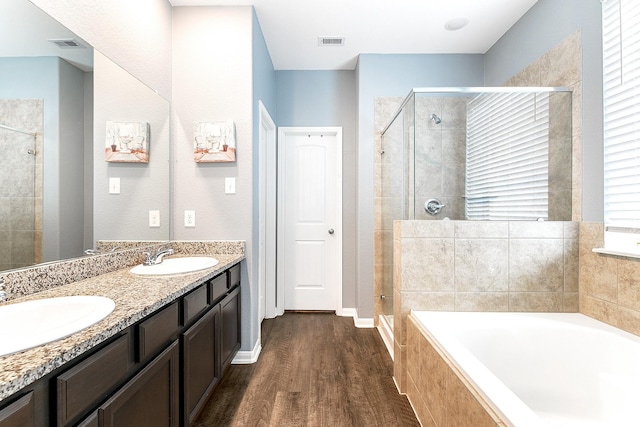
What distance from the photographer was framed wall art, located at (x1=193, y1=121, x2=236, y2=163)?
2.17 metres

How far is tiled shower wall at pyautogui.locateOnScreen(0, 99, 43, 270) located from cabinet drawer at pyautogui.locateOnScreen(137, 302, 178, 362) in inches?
22.1

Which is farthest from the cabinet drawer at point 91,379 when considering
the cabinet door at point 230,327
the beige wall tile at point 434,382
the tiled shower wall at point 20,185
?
the beige wall tile at point 434,382

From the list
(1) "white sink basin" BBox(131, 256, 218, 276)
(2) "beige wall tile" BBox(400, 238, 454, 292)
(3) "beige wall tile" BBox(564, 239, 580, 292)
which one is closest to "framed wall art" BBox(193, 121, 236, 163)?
(1) "white sink basin" BBox(131, 256, 218, 276)

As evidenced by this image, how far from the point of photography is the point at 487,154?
2096 mm

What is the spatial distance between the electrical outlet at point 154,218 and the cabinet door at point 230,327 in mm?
712

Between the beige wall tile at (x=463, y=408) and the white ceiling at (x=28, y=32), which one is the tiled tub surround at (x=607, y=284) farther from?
the white ceiling at (x=28, y=32)

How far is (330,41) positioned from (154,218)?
7.18 ft

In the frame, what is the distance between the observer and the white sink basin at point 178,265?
169 centimetres

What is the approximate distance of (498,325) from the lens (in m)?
1.65

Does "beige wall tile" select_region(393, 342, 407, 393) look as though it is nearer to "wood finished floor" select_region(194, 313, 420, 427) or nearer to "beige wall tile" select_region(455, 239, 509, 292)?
"wood finished floor" select_region(194, 313, 420, 427)

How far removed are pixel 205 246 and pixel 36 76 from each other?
1.32 metres

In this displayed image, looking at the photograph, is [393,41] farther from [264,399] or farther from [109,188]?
[264,399]

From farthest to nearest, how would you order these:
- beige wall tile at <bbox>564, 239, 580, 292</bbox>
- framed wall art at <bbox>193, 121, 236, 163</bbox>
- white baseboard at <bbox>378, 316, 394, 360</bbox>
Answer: white baseboard at <bbox>378, 316, 394, 360</bbox> < framed wall art at <bbox>193, 121, 236, 163</bbox> < beige wall tile at <bbox>564, 239, 580, 292</bbox>

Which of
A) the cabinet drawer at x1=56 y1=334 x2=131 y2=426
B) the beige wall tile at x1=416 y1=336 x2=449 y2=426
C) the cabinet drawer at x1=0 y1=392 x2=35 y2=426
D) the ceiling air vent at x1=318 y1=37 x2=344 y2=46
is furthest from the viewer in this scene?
the ceiling air vent at x1=318 y1=37 x2=344 y2=46
